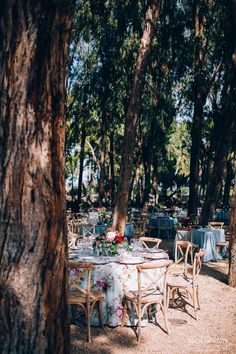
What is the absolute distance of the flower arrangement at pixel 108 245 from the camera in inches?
246

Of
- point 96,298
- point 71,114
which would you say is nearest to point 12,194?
point 96,298

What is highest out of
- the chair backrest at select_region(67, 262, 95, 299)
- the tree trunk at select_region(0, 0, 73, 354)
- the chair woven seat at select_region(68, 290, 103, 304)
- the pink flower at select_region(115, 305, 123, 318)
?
the tree trunk at select_region(0, 0, 73, 354)

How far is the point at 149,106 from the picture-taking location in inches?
850

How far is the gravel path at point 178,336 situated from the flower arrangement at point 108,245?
117cm

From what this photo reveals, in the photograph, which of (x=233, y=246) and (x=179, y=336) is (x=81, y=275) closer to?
(x=179, y=336)

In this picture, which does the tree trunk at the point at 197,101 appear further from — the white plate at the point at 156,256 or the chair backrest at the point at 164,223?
the white plate at the point at 156,256

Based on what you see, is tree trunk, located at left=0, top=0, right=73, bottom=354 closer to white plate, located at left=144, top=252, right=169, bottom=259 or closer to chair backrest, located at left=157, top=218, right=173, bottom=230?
white plate, located at left=144, top=252, right=169, bottom=259

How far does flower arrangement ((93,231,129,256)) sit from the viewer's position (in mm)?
6253

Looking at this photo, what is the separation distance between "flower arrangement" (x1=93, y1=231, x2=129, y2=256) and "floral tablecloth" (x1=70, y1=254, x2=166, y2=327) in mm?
641

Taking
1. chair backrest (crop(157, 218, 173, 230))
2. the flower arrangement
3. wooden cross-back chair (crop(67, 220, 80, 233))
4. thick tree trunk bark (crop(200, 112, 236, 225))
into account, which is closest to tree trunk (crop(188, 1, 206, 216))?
chair backrest (crop(157, 218, 173, 230))

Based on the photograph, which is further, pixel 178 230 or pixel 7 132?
pixel 178 230

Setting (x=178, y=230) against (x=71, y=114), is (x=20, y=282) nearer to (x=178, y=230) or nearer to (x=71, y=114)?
(x=178, y=230)

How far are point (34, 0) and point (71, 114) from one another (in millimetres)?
21203

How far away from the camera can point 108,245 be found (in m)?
6.30
